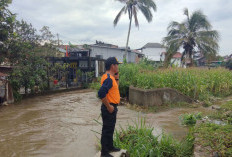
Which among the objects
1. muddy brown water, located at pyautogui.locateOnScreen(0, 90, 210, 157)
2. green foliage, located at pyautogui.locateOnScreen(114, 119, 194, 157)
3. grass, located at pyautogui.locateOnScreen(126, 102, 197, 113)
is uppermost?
green foliage, located at pyautogui.locateOnScreen(114, 119, 194, 157)

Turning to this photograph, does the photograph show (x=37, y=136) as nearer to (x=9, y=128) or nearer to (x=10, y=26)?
(x=9, y=128)

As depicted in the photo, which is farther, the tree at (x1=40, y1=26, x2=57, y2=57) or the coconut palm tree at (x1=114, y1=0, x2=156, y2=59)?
the coconut palm tree at (x1=114, y1=0, x2=156, y2=59)

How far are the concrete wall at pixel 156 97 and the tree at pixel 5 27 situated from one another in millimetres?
6824

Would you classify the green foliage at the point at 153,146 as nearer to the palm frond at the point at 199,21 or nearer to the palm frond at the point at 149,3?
the palm frond at the point at 149,3

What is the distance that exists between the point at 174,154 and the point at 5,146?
4061 mm

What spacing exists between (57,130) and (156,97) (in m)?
4.14

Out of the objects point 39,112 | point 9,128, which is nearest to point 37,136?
point 9,128

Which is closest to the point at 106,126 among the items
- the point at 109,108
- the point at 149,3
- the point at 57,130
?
the point at 109,108

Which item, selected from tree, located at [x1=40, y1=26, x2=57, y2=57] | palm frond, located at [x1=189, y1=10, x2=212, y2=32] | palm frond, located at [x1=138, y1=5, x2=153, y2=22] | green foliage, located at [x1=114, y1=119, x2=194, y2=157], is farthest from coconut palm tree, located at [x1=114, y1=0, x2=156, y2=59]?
green foliage, located at [x1=114, y1=119, x2=194, y2=157]

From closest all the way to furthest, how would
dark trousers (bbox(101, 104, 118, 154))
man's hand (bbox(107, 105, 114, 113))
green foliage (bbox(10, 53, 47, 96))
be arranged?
man's hand (bbox(107, 105, 114, 113)), dark trousers (bbox(101, 104, 118, 154)), green foliage (bbox(10, 53, 47, 96))

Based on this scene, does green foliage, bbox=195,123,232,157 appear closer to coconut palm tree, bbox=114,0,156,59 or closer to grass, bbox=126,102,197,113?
grass, bbox=126,102,197,113

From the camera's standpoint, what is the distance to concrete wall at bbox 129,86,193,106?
7.56 metres

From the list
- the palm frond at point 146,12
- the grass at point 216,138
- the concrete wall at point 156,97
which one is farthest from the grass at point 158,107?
the palm frond at point 146,12

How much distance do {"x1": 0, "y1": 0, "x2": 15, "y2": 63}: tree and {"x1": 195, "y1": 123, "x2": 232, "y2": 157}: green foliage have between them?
9450 millimetres
